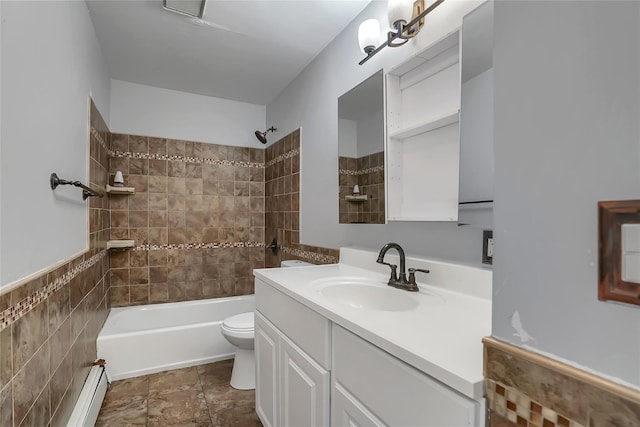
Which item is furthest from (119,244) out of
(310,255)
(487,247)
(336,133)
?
(487,247)

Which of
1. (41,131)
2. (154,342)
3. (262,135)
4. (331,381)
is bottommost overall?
(154,342)

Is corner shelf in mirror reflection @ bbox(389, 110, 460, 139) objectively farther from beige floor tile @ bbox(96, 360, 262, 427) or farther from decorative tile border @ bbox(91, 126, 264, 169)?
decorative tile border @ bbox(91, 126, 264, 169)

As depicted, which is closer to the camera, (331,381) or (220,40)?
(331,381)

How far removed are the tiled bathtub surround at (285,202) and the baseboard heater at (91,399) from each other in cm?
156

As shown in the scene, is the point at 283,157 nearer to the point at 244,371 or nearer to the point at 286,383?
the point at 244,371

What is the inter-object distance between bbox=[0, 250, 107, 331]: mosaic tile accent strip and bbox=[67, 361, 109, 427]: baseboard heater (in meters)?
0.69

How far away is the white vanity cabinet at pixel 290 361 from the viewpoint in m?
1.05

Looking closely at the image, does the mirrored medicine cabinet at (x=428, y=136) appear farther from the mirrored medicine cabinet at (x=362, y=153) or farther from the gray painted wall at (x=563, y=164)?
the gray painted wall at (x=563, y=164)

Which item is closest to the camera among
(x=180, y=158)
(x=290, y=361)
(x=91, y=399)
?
(x=290, y=361)

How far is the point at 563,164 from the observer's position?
455 mm

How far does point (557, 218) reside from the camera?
46 centimetres

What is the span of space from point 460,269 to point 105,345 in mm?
2472

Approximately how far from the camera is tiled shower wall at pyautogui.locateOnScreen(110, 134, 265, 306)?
114 inches

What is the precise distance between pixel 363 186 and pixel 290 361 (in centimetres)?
103
